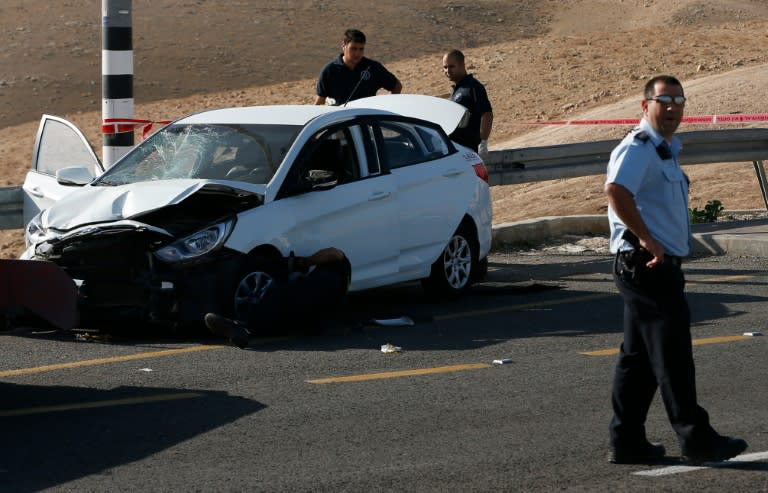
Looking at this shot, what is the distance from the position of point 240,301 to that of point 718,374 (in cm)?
318

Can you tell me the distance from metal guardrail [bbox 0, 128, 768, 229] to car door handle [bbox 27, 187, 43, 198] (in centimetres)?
498

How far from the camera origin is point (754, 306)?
37.4 ft

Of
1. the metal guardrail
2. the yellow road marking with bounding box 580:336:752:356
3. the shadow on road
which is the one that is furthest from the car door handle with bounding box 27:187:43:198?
the metal guardrail

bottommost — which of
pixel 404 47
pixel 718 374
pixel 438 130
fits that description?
pixel 718 374

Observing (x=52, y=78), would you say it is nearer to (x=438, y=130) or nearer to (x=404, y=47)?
(x=404, y=47)

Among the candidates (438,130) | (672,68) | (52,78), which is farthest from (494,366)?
(52,78)

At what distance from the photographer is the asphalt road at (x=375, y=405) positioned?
6633 mm

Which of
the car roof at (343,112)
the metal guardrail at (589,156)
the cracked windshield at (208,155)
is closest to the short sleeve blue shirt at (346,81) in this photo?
the car roof at (343,112)

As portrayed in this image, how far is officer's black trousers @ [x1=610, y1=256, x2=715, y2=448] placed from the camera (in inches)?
261

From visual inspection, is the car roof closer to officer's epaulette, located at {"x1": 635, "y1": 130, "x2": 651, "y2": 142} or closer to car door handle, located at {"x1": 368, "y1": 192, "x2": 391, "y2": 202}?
car door handle, located at {"x1": 368, "y1": 192, "x2": 391, "y2": 202}

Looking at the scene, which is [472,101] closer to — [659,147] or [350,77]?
[350,77]

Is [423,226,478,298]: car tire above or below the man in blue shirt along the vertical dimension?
below

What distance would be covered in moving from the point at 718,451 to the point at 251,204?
4.57 meters

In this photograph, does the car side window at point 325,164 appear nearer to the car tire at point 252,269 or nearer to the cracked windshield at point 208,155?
the cracked windshield at point 208,155
